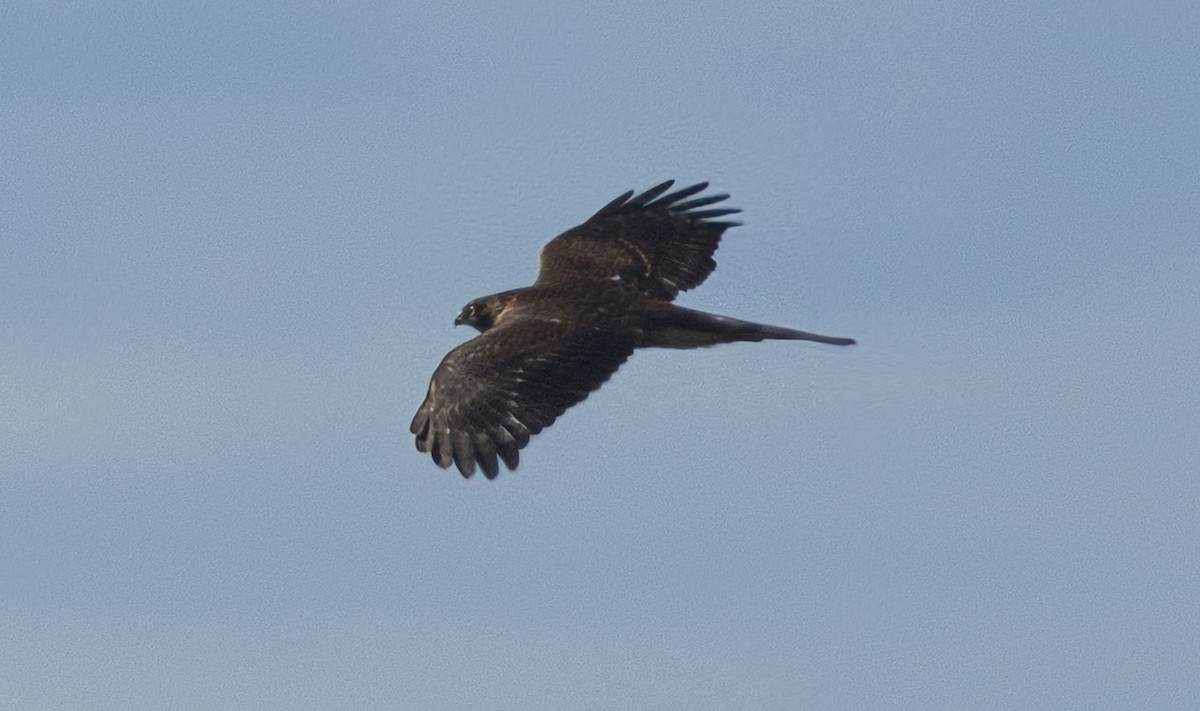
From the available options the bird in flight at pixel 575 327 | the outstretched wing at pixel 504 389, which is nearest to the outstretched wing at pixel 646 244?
the bird in flight at pixel 575 327

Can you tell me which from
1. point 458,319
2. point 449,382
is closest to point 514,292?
point 458,319

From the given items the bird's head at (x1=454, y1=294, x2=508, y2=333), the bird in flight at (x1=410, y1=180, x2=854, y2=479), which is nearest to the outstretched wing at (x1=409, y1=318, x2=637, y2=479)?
the bird in flight at (x1=410, y1=180, x2=854, y2=479)

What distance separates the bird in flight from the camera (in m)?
27.0

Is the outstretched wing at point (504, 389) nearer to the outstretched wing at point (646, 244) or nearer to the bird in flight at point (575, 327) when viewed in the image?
the bird in flight at point (575, 327)

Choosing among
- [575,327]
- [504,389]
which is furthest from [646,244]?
[504,389]

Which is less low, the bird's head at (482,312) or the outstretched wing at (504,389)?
the bird's head at (482,312)

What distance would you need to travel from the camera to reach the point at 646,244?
31.6 meters

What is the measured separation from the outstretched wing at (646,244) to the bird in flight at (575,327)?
1 centimetres

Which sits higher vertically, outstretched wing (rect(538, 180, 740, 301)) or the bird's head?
outstretched wing (rect(538, 180, 740, 301))

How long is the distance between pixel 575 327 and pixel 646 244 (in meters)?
3.31

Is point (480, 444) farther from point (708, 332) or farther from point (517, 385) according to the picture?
point (708, 332)

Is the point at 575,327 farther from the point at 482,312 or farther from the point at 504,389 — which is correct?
the point at 482,312

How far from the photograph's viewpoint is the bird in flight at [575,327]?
27.0 metres

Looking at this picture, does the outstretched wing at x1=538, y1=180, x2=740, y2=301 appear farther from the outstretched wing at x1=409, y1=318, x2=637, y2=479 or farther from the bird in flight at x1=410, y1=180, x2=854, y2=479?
the outstretched wing at x1=409, y1=318, x2=637, y2=479
